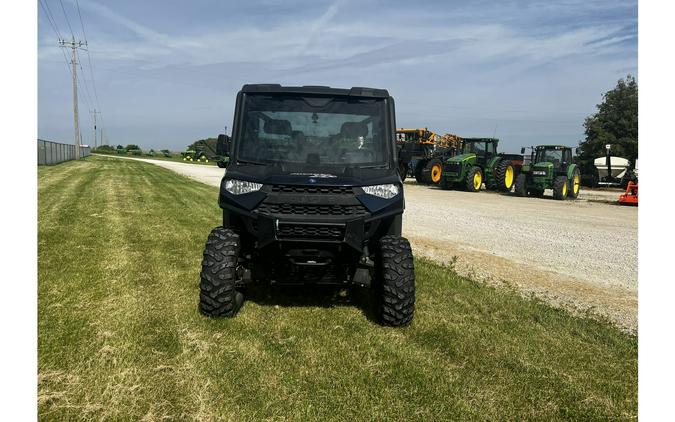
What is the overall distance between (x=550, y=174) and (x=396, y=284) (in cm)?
1932

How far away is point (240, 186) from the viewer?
468cm

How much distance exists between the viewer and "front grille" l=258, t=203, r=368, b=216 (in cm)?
448

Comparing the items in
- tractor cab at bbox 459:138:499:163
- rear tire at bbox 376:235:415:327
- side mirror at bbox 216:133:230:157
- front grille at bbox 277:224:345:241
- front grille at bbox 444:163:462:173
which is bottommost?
rear tire at bbox 376:235:415:327

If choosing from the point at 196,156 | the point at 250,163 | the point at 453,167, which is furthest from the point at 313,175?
the point at 196,156

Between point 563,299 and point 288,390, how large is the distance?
13.2 feet

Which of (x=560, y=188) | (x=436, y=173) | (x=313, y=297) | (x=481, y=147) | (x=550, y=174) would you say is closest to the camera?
(x=313, y=297)

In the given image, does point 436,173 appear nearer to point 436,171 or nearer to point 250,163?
point 436,171

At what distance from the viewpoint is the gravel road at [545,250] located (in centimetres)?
630

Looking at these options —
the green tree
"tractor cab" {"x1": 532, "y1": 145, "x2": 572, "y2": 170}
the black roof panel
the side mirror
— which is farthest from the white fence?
the green tree

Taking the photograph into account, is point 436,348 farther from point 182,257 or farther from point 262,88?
point 182,257

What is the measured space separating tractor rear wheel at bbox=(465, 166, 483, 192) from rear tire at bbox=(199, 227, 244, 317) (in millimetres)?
20489

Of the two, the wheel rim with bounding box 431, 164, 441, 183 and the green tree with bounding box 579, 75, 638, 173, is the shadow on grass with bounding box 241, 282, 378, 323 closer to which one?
the wheel rim with bounding box 431, 164, 441, 183

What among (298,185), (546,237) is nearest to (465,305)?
(298,185)

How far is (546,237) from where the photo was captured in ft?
35.2
